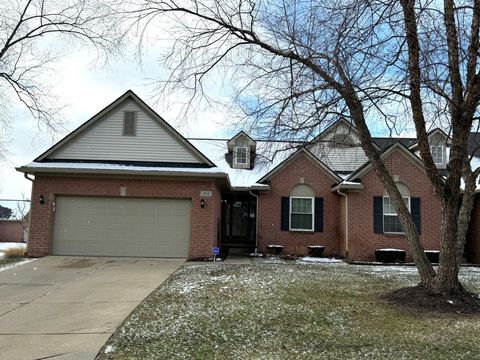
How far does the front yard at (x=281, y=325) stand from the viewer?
580 cm

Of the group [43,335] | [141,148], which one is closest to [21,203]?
[141,148]

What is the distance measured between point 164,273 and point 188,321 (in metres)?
5.01

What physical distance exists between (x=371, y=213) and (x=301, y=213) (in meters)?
2.78

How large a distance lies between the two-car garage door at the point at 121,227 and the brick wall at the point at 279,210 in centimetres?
397

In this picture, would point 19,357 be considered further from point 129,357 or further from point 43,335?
point 129,357

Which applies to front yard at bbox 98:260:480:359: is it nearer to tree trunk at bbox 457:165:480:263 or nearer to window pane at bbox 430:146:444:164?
tree trunk at bbox 457:165:480:263

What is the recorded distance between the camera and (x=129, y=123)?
16312 millimetres

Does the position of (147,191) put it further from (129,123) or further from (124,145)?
(129,123)

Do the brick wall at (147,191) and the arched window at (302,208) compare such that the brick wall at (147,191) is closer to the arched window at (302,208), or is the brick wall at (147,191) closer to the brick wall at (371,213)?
the arched window at (302,208)

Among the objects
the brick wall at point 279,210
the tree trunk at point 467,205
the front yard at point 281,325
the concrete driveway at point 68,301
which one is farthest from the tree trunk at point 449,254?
the brick wall at point 279,210

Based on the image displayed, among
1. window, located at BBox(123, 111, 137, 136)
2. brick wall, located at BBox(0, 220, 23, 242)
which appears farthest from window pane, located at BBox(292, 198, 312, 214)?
brick wall, located at BBox(0, 220, 23, 242)

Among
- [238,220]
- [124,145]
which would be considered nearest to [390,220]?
[238,220]

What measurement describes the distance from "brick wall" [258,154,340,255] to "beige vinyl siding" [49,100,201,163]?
4.00 meters

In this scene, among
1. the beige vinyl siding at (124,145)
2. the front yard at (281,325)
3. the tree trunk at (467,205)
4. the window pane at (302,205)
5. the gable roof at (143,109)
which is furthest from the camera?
the window pane at (302,205)
